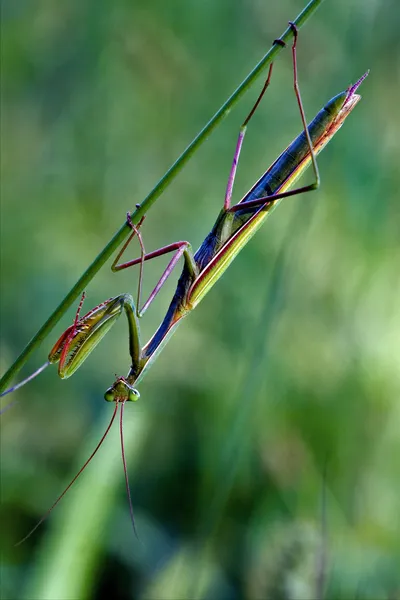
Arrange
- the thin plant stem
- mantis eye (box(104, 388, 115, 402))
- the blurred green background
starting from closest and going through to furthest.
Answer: the thin plant stem, mantis eye (box(104, 388, 115, 402)), the blurred green background

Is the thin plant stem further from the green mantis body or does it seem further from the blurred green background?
the blurred green background

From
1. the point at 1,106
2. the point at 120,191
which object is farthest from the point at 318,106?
the point at 1,106

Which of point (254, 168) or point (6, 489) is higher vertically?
point (254, 168)

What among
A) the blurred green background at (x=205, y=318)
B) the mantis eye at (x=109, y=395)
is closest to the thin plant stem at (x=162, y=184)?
the mantis eye at (x=109, y=395)

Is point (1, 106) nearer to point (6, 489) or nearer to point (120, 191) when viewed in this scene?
point (120, 191)

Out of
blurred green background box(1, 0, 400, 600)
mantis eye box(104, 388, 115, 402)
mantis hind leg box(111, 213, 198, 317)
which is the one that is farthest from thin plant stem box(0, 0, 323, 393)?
blurred green background box(1, 0, 400, 600)

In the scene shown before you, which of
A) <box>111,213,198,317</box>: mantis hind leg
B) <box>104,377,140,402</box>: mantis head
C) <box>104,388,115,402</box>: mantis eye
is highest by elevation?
<box>111,213,198,317</box>: mantis hind leg

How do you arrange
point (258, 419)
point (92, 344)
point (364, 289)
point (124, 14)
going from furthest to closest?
point (124, 14) → point (364, 289) → point (258, 419) → point (92, 344)

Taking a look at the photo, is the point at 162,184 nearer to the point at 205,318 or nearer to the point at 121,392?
the point at 121,392
